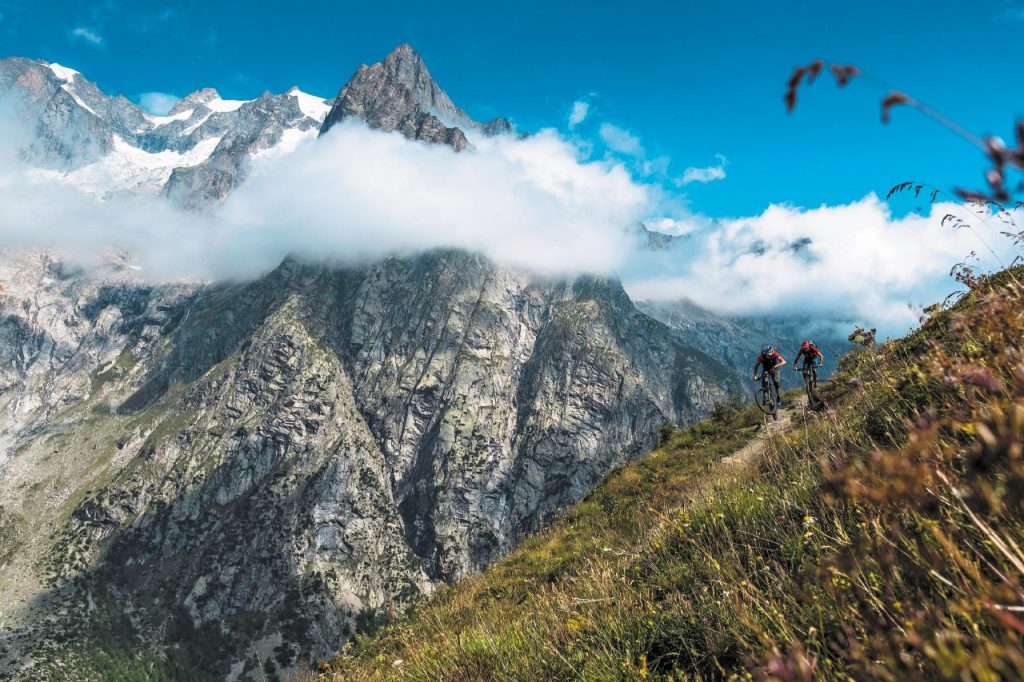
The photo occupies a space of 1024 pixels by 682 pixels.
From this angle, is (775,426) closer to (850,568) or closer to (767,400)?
(767,400)

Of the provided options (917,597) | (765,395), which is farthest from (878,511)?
(765,395)

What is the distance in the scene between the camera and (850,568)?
206 centimetres

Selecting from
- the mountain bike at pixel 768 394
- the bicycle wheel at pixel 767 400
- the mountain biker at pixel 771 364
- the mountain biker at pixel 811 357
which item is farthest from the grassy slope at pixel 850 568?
the bicycle wheel at pixel 767 400

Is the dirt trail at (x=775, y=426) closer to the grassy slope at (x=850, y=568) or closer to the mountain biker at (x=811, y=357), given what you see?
the mountain biker at (x=811, y=357)

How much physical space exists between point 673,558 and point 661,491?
37.2ft

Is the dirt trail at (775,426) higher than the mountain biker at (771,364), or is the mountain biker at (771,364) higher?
the mountain biker at (771,364)

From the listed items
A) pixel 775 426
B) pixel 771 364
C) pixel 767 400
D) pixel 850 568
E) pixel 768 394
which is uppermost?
pixel 771 364

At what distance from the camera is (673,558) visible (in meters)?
6.32

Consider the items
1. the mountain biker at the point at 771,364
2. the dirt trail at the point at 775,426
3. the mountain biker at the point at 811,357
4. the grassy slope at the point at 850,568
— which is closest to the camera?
the grassy slope at the point at 850,568

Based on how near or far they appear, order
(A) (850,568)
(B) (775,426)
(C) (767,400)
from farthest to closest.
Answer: (C) (767,400) < (B) (775,426) < (A) (850,568)

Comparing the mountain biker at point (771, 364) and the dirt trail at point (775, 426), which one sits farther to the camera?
the mountain biker at point (771, 364)

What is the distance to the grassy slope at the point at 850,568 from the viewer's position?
1.55 meters

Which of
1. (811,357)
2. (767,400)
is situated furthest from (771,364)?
(811,357)

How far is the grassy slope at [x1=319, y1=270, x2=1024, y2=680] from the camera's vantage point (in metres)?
1.55
